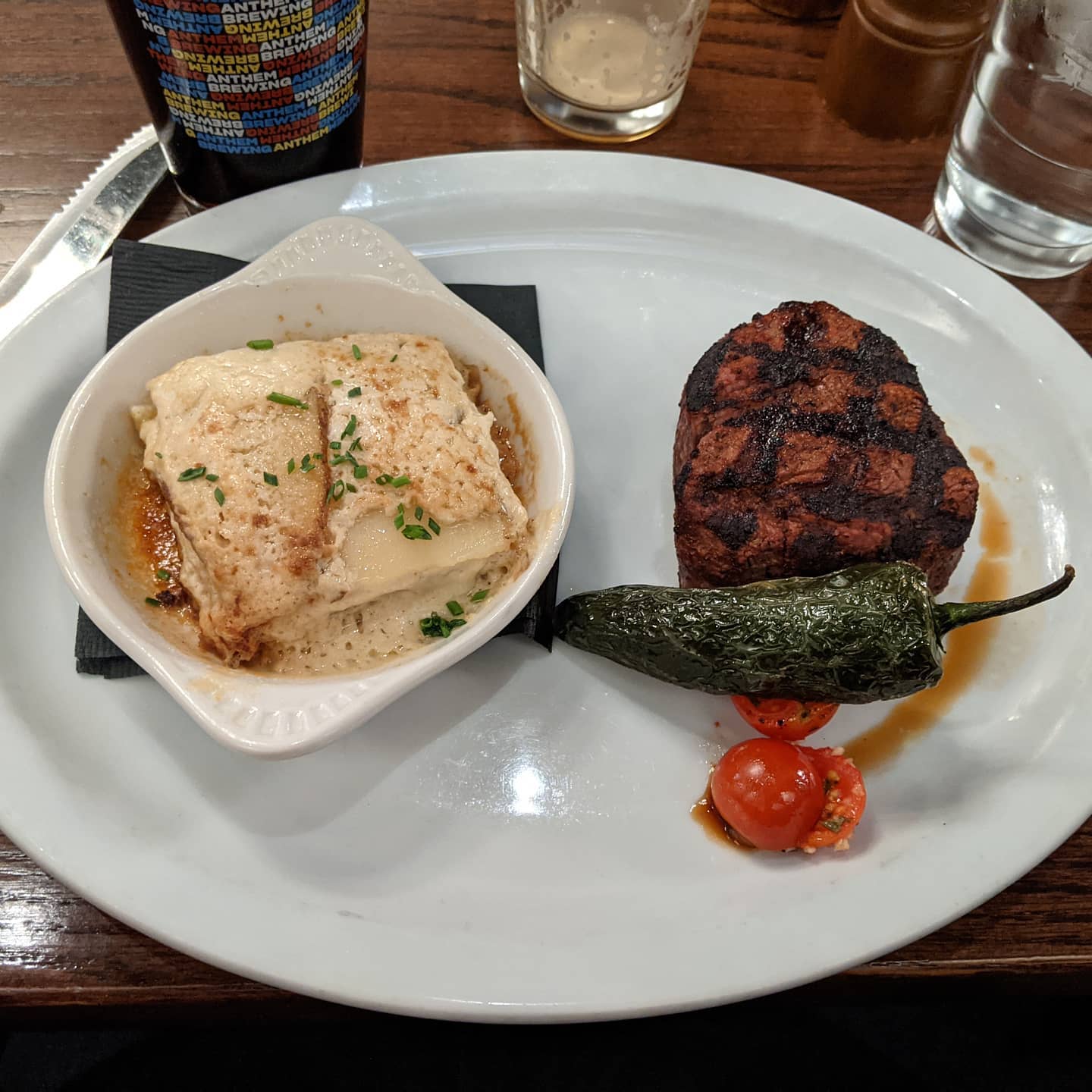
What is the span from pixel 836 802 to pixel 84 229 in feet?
6.51

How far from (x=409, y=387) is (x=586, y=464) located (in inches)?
18.7

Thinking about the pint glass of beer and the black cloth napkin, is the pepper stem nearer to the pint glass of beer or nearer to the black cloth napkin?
the black cloth napkin

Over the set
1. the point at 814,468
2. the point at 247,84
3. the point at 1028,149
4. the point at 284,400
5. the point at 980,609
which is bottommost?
the point at 980,609

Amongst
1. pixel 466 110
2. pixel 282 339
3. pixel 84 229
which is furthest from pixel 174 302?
pixel 466 110

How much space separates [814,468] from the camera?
1.75 m

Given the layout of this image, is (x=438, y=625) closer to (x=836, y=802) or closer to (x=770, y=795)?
(x=770, y=795)

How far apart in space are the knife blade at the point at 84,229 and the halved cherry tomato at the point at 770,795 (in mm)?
1695

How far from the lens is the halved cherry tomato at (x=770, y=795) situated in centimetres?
163

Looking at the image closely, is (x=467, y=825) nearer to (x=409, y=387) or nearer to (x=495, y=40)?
(x=409, y=387)

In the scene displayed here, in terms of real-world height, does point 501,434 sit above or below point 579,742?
above

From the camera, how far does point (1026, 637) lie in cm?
192

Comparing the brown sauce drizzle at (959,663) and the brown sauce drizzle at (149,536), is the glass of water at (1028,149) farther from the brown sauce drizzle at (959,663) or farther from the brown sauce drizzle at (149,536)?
the brown sauce drizzle at (149,536)

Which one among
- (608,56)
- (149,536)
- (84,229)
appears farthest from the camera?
(608,56)

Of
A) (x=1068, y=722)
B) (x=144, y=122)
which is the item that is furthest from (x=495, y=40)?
(x=1068, y=722)
